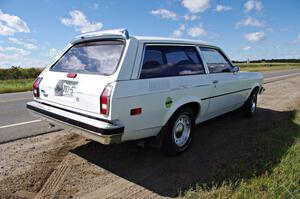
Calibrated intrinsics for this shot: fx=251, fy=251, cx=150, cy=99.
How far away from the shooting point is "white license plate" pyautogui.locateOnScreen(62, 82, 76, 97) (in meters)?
3.43

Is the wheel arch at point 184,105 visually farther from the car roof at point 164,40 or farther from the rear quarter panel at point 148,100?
the car roof at point 164,40

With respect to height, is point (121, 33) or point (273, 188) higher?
point (121, 33)

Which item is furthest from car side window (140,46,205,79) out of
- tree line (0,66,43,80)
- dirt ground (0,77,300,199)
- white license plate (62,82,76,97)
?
tree line (0,66,43,80)

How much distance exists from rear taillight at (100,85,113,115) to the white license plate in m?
0.61

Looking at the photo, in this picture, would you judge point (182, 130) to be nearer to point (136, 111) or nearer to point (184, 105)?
point (184, 105)

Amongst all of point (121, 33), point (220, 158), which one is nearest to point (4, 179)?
point (121, 33)

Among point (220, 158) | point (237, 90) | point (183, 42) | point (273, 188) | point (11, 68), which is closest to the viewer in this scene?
point (273, 188)

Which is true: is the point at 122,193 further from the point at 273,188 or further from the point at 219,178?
the point at 273,188

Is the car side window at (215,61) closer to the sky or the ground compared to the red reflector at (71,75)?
closer to the sky

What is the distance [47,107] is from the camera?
3.76 meters

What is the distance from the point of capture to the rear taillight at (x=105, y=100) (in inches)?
117

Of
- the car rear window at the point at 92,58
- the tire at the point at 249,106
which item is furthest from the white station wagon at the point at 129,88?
the tire at the point at 249,106

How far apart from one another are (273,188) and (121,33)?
267cm

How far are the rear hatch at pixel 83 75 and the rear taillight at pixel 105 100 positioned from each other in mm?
58
